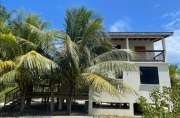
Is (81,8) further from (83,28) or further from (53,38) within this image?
(53,38)

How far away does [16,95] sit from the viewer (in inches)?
528

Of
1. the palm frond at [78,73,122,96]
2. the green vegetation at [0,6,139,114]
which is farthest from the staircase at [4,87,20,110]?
the palm frond at [78,73,122,96]

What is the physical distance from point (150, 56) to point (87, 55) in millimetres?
5987

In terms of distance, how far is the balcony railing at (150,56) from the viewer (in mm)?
12859

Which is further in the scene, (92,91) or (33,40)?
(92,91)

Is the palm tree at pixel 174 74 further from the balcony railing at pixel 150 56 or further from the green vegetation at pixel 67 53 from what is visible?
the green vegetation at pixel 67 53

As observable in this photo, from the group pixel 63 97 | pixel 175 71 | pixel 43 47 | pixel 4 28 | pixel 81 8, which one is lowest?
pixel 63 97

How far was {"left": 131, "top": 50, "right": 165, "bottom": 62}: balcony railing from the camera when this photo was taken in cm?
1286

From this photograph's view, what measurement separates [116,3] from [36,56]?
26.7 ft

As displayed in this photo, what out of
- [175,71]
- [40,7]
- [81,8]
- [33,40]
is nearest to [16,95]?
[33,40]

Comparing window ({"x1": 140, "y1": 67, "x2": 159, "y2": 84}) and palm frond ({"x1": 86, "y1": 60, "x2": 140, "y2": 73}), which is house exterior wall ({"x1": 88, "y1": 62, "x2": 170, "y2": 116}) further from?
palm frond ({"x1": 86, "y1": 60, "x2": 140, "y2": 73})

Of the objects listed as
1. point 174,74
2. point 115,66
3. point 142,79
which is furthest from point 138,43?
point 115,66

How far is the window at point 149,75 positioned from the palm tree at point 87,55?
2.51 meters

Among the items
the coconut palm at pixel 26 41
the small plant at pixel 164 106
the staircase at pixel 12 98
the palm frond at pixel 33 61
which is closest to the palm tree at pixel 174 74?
the coconut palm at pixel 26 41
